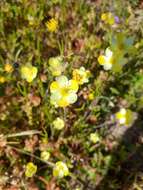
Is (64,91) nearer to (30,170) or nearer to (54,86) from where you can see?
(54,86)

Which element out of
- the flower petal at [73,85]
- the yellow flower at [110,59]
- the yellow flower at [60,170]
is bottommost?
the yellow flower at [60,170]

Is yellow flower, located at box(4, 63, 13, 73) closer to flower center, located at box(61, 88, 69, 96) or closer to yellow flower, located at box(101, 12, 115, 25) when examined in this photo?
flower center, located at box(61, 88, 69, 96)

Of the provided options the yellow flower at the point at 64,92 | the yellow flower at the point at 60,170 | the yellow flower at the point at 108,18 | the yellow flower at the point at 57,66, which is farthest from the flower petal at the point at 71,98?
the yellow flower at the point at 108,18

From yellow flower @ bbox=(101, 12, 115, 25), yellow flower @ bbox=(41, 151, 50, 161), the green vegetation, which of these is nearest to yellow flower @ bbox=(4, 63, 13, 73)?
Answer: the green vegetation

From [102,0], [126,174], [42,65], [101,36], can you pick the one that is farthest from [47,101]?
[102,0]

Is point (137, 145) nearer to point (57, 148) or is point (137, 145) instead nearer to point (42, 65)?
point (57, 148)

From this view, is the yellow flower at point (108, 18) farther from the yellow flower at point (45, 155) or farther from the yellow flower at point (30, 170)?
the yellow flower at point (30, 170)
